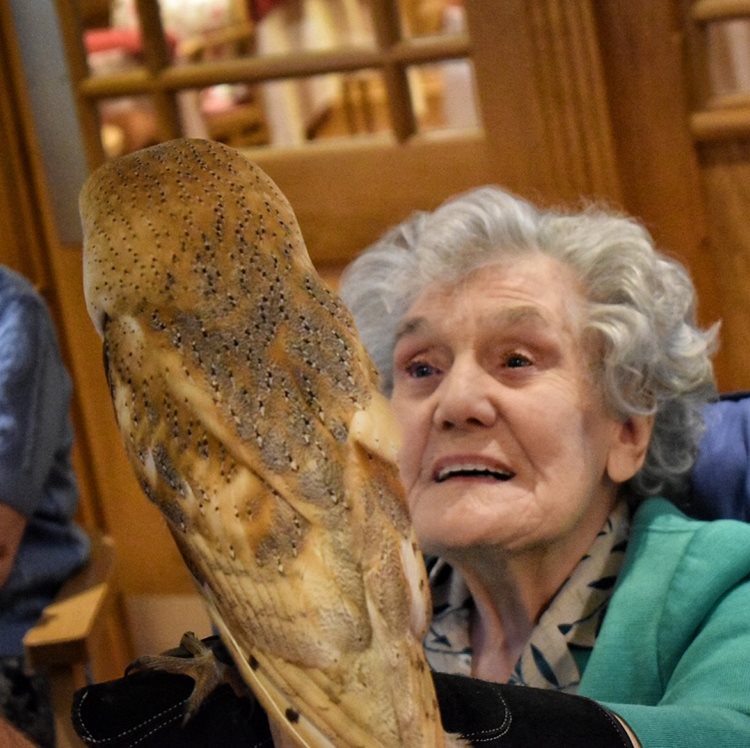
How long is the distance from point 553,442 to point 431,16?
0.96m

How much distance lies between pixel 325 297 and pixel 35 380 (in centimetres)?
94

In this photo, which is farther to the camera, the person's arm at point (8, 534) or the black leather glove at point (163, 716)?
the person's arm at point (8, 534)

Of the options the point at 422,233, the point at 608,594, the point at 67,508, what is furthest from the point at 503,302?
the point at 67,508

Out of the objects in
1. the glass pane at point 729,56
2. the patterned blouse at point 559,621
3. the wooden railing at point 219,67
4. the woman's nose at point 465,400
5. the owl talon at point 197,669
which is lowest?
the patterned blouse at point 559,621

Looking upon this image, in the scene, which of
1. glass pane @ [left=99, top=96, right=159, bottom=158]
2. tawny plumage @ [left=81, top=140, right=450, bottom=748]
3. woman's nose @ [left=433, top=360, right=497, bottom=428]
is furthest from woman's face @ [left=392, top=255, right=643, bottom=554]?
glass pane @ [left=99, top=96, right=159, bottom=158]

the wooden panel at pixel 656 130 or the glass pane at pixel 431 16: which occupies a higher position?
the glass pane at pixel 431 16

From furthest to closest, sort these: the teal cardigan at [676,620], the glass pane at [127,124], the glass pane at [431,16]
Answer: the glass pane at [127,124] → the glass pane at [431,16] → the teal cardigan at [676,620]

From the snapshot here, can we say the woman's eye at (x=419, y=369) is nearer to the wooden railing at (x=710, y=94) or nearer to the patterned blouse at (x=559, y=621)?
the patterned blouse at (x=559, y=621)

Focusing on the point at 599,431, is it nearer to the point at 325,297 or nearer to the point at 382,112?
the point at 325,297

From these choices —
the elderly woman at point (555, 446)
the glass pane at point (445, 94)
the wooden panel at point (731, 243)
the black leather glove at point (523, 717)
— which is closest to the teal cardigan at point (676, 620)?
the elderly woman at point (555, 446)

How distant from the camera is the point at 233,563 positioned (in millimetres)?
780

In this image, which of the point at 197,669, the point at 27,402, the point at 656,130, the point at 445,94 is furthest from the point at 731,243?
the point at 197,669

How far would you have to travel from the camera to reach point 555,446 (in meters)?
1.31

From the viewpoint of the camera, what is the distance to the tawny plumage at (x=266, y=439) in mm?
757
